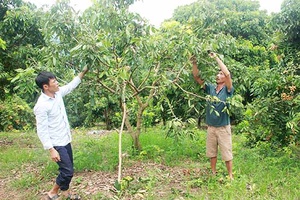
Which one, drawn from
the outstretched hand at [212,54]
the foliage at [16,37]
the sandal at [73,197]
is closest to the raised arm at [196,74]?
the outstretched hand at [212,54]

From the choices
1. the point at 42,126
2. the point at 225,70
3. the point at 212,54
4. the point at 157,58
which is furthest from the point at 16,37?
the point at 225,70

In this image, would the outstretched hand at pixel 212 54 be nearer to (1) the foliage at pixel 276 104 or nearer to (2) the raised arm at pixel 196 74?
(2) the raised arm at pixel 196 74

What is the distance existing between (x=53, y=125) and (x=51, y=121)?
5 centimetres

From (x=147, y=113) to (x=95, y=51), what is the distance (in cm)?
618

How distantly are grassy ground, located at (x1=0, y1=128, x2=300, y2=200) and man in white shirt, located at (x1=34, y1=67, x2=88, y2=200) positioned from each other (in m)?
0.56

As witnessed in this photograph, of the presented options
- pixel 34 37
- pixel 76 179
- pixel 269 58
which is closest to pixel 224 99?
pixel 76 179

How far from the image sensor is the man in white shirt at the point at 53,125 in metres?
3.46

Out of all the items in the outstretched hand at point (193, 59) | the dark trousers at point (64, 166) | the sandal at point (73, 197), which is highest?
the outstretched hand at point (193, 59)

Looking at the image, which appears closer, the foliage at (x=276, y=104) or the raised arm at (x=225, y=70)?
the raised arm at (x=225, y=70)

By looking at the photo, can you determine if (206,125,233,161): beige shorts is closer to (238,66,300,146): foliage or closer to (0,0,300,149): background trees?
(0,0,300,149): background trees

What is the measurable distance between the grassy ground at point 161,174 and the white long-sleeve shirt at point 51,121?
2.81ft

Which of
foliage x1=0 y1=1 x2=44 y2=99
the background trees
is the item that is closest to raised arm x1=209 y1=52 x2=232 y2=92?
the background trees

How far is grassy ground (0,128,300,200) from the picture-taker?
3865 mm

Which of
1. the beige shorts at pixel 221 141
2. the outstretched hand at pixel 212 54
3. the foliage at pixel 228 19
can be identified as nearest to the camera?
the outstretched hand at pixel 212 54
